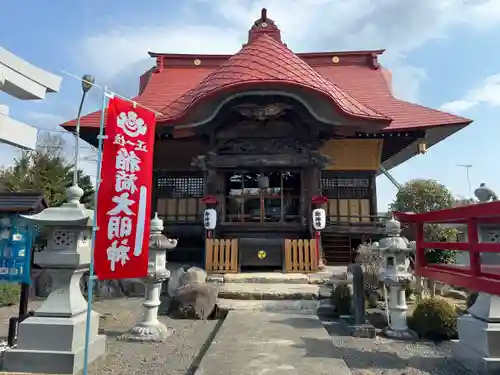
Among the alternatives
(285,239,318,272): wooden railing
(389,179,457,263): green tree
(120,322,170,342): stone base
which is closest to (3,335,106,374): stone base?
(120,322,170,342): stone base

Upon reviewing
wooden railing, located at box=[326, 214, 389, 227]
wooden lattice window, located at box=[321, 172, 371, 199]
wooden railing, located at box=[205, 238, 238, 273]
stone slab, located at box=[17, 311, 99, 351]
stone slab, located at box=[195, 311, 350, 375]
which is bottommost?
stone slab, located at box=[195, 311, 350, 375]

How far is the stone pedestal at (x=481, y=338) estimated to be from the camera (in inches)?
169

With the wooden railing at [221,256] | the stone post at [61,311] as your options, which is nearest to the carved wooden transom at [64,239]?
the stone post at [61,311]

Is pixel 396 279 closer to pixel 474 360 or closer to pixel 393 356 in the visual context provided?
pixel 393 356

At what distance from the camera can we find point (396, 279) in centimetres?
614

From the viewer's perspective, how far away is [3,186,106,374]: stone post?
4.34m

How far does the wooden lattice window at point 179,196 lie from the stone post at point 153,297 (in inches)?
267

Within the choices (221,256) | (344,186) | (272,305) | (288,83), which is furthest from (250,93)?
(272,305)

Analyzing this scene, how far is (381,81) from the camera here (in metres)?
15.8

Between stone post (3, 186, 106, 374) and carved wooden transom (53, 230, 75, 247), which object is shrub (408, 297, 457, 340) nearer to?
stone post (3, 186, 106, 374)

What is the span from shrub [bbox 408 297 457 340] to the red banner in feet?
14.8

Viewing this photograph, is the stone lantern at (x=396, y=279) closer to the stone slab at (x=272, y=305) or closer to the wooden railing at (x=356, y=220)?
the stone slab at (x=272, y=305)

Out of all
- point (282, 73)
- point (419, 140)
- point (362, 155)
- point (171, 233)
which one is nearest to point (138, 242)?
point (282, 73)

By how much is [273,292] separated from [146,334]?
10.1ft
